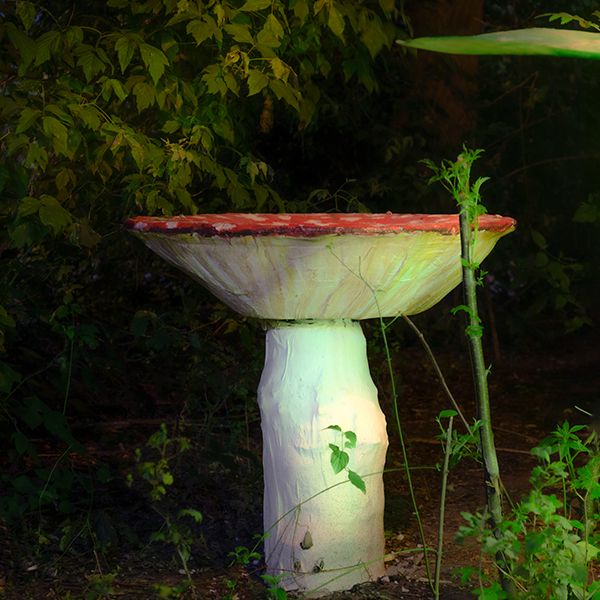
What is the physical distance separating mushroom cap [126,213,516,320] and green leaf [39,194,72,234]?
1.55 feet

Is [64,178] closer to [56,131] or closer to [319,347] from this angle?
[56,131]

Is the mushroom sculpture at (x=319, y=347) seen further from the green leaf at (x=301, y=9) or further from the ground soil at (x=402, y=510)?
the green leaf at (x=301, y=9)

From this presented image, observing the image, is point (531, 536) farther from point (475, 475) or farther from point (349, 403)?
point (475, 475)

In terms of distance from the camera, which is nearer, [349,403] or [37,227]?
[349,403]

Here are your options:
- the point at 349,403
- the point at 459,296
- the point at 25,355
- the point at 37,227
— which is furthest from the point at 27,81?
the point at 459,296

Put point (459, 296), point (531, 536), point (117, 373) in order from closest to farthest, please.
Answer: point (531, 536), point (117, 373), point (459, 296)

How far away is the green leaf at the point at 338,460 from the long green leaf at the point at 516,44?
1455 millimetres

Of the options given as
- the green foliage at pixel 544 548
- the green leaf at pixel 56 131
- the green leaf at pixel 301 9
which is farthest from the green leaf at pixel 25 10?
the green foliage at pixel 544 548

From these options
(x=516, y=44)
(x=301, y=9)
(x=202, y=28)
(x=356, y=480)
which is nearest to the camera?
(x=516, y=44)

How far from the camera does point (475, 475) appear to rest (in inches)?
162

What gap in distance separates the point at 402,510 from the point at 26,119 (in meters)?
1.64

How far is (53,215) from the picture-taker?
3037 millimetres

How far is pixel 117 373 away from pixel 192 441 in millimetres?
1136

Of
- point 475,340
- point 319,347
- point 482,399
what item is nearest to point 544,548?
point 482,399
